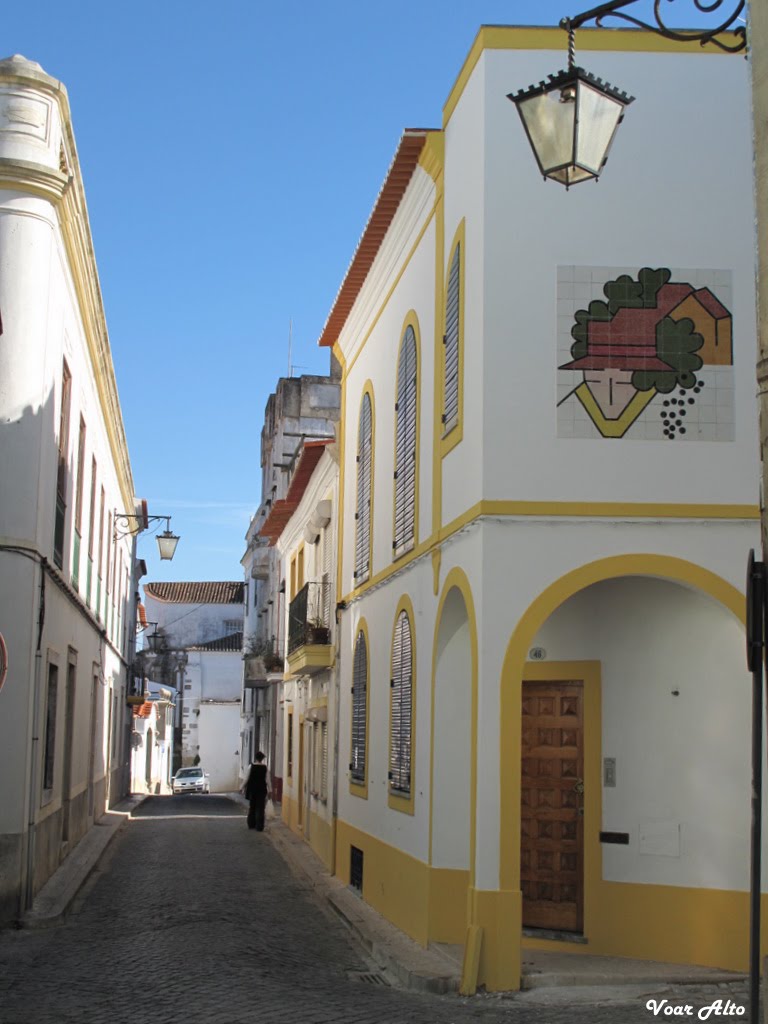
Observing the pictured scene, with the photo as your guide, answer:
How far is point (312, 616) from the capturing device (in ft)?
71.4

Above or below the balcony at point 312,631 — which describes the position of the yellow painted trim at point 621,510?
above

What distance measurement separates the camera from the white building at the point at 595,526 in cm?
1023

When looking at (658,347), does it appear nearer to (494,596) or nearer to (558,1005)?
(494,596)

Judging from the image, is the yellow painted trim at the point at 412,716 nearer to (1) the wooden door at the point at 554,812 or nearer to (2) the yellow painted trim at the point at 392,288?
(1) the wooden door at the point at 554,812

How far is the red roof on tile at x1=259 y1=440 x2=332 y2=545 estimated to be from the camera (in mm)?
21812

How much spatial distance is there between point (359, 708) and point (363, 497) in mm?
2730

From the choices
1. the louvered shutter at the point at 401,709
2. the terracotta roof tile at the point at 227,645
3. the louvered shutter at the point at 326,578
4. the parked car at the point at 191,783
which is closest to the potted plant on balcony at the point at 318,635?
the louvered shutter at the point at 326,578

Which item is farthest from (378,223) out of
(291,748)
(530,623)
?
(291,748)

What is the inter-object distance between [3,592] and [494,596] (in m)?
5.35

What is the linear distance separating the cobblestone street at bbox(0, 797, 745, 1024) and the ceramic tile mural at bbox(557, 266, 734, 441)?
431cm

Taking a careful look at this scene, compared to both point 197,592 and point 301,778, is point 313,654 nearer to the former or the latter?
point 301,778

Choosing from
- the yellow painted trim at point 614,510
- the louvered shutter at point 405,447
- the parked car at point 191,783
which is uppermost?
the louvered shutter at point 405,447

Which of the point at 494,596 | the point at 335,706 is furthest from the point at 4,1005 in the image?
the point at 335,706

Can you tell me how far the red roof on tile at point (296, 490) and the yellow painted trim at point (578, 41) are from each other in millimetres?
10092
